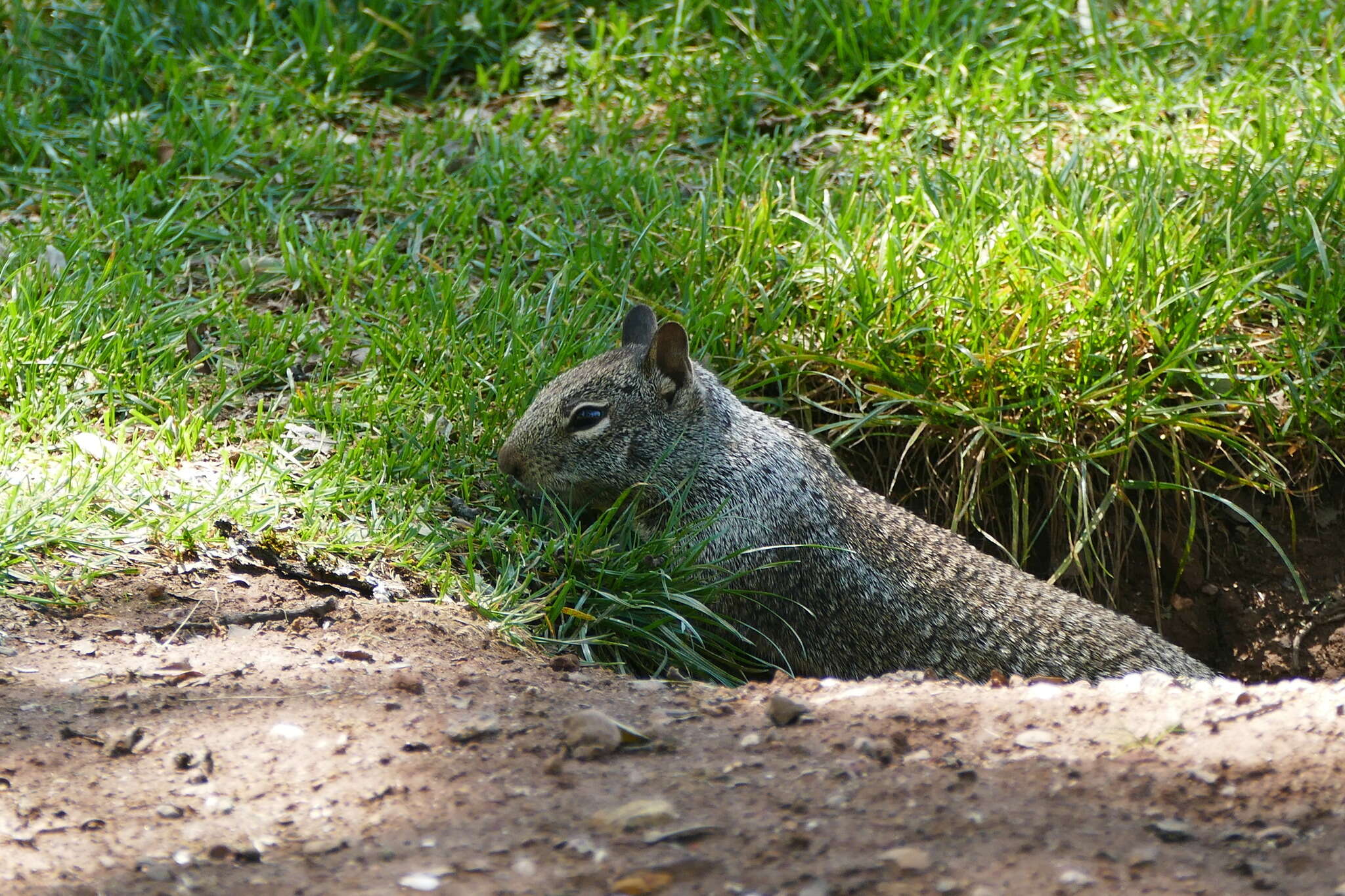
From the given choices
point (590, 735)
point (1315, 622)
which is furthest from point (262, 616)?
point (1315, 622)

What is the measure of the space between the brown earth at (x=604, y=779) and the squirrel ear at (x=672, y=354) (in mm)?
1240

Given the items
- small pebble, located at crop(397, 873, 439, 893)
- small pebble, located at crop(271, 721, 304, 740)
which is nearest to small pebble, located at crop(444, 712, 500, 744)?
small pebble, located at crop(271, 721, 304, 740)

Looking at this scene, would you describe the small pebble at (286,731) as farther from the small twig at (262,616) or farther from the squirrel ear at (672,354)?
the squirrel ear at (672,354)

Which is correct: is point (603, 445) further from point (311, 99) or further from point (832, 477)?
point (311, 99)

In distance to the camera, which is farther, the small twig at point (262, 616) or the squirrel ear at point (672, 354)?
the squirrel ear at point (672, 354)

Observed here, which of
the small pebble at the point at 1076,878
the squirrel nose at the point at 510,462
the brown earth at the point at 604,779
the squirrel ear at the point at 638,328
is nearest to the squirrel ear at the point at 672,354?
the squirrel ear at the point at 638,328

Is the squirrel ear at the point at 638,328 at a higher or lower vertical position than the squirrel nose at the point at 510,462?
higher

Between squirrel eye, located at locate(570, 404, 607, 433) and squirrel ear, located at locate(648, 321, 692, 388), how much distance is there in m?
0.24

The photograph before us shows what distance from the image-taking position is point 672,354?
13.5 ft

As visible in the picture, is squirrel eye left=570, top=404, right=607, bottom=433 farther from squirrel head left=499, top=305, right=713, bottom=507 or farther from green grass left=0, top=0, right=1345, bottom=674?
green grass left=0, top=0, right=1345, bottom=674

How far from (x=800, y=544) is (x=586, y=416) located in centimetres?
82

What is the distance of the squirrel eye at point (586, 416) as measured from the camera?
13.6 ft

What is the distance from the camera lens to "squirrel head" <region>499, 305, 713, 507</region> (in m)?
4.13

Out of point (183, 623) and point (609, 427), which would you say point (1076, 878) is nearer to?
point (183, 623)
